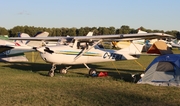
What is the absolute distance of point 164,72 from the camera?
10578 millimetres

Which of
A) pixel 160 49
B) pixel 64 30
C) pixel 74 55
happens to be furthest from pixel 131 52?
pixel 64 30

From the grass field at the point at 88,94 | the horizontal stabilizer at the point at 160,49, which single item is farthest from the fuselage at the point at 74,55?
the horizontal stabilizer at the point at 160,49

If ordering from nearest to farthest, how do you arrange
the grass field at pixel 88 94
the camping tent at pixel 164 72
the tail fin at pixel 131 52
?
the grass field at pixel 88 94
the camping tent at pixel 164 72
the tail fin at pixel 131 52

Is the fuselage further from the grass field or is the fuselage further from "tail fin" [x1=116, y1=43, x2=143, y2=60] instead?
the grass field

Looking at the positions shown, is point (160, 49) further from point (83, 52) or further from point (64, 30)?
point (64, 30)

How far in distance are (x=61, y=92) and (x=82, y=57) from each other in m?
5.48

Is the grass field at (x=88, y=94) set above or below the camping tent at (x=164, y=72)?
below

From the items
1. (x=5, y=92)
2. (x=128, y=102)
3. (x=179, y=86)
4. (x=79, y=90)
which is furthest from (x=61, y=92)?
(x=179, y=86)

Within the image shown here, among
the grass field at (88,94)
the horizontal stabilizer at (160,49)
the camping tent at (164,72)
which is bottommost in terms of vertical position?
the grass field at (88,94)

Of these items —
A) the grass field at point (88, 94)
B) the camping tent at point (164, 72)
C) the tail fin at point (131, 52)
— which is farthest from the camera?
the tail fin at point (131, 52)

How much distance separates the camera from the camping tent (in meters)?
10.2

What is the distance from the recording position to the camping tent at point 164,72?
10227 millimetres

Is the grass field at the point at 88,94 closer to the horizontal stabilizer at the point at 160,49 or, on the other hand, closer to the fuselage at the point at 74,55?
the horizontal stabilizer at the point at 160,49

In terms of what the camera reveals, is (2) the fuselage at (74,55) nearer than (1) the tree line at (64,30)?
Yes
